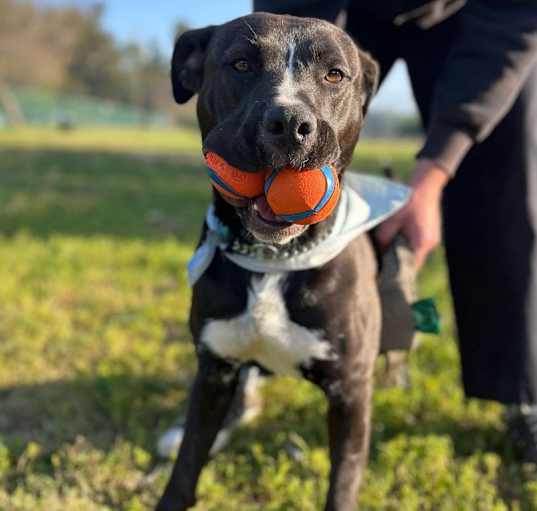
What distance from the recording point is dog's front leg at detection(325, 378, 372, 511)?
2.21 metres

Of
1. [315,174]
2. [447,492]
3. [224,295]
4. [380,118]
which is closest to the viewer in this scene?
[315,174]

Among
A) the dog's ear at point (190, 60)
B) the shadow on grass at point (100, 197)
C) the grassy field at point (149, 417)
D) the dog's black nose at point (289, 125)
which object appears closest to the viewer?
the dog's black nose at point (289, 125)

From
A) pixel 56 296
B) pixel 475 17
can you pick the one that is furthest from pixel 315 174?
pixel 56 296

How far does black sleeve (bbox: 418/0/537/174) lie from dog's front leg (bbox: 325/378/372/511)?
41.5 inches

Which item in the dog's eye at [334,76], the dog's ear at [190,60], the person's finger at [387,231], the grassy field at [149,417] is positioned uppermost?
the dog's eye at [334,76]

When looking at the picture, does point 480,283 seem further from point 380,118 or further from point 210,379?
point 380,118

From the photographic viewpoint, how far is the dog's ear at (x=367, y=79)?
7.52 ft

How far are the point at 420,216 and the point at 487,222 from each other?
418 millimetres

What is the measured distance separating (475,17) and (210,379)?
1834mm

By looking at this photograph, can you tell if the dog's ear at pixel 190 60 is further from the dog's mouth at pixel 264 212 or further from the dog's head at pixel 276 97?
the dog's mouth at pixel 264 212

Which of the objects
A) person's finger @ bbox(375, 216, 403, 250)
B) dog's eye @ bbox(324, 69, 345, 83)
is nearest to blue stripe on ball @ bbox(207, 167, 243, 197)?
dog's eye @ bbox(324, 69, 345, 83)

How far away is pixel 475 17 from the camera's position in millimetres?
2730

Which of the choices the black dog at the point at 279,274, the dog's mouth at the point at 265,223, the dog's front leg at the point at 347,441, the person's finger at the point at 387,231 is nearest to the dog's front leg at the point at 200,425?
the black dog at the point at 279,274

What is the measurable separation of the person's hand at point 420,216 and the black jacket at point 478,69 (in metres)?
0.06
